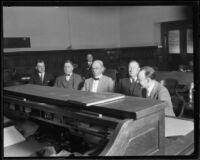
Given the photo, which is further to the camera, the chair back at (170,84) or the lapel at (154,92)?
the chair back at (170,84)

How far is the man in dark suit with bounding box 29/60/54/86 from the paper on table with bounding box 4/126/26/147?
305mm

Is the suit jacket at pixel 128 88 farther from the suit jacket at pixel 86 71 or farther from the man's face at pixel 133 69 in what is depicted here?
the suit jacket at pixel 86 71

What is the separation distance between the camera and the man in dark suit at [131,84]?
1289mm

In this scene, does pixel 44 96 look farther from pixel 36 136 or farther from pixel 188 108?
pixel 188 108

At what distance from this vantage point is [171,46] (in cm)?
142

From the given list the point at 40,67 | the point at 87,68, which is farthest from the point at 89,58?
the point at 40,67

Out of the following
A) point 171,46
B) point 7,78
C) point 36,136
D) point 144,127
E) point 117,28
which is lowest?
point 36,136

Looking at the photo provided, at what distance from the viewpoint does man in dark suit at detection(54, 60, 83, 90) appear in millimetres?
1332

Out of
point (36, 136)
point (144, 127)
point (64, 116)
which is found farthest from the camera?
point (36, 136)

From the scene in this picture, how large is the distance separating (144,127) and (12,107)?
0.84m

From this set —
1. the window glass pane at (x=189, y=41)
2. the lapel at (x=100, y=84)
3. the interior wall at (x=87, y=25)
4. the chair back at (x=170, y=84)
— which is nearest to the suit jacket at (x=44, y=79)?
the interior wall at (x=87, y=25)

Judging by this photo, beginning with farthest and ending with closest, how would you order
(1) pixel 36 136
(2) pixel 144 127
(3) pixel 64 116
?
(1) pixel 36 136 < (3) pixel 64 116 < (2) pixel 144 127

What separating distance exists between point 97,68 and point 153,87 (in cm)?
35

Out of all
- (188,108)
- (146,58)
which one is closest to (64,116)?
(146,58)
